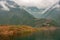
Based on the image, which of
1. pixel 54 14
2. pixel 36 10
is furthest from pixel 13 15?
pixel 54 14

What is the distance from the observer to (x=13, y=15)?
8.90 metres

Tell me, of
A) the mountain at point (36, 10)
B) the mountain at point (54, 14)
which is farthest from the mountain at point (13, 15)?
the mountain at point (54, 14)

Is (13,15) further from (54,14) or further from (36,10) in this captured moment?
(54,14)

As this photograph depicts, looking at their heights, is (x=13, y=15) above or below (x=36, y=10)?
below

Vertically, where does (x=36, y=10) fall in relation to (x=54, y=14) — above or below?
above

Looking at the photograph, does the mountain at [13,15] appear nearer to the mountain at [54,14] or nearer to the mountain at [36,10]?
the mountain at [36,10]

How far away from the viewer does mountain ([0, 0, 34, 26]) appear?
8852 mm

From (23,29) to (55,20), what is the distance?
110 cm

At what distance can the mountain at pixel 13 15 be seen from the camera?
8.85 metres

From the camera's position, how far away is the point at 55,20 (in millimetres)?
8906

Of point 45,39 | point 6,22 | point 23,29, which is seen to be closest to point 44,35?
point 45,39

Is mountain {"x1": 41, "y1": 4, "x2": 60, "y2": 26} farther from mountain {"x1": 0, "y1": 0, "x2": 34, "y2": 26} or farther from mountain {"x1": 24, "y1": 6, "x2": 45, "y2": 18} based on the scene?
mountain {"x1": 0, "y1": 0, "x2": 34, "y2": 26}

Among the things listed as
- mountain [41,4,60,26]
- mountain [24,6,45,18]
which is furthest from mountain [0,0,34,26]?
mountain [41,4,60,26]

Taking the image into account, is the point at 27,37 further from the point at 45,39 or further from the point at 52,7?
the point at 52,7
